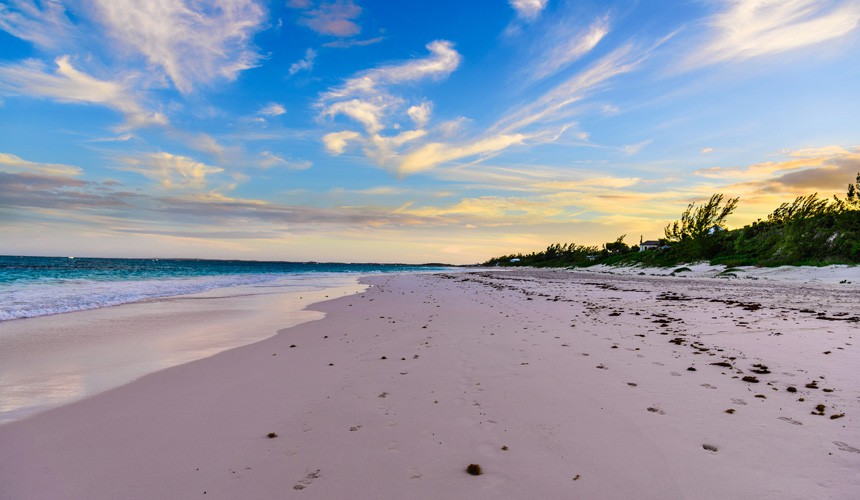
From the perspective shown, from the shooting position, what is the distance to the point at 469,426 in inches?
164

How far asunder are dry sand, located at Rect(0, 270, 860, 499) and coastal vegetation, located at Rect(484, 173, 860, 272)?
116 ft

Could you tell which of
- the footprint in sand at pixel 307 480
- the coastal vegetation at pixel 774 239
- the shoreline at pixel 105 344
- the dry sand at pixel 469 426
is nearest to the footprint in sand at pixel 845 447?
the dry sand at pixel 469 426

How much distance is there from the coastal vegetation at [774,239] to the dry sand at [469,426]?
3546 centimetres

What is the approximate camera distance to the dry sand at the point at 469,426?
123 inches

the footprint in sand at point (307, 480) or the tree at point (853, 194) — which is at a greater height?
the tree at point (853, 194)

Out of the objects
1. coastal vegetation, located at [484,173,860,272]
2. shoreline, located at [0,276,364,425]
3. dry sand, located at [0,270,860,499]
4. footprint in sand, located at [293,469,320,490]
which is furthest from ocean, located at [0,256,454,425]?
coastal vegetation, located at [484,173,860,272]

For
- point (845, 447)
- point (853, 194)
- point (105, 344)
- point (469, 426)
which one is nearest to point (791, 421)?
point (845, 447)

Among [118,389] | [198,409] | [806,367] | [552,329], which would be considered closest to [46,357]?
[118,389]

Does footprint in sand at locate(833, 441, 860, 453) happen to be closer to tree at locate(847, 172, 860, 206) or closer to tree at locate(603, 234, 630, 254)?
tree at locate(847, 172, 860, 206)

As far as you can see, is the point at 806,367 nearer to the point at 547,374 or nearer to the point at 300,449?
the point at 547,374

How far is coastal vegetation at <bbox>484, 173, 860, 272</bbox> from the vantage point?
33656 millimetres

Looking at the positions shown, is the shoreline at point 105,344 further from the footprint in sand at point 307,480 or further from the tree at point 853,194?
the tree at point 853,194

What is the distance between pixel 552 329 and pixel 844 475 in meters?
6.72

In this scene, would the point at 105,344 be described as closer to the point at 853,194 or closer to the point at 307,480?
the point at 307,480
